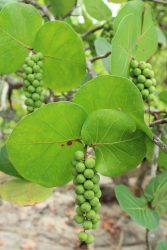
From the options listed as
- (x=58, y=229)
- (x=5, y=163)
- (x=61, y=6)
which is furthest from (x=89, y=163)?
(x=58, y=229)

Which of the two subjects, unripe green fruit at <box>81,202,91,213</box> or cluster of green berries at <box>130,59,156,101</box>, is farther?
cluster of green berries at <box>130,59,156,101</box>

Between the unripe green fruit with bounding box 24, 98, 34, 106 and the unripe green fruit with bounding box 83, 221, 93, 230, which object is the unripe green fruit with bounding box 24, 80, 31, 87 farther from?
the unripe green fruit with bounding box 83, 221, 93, 230

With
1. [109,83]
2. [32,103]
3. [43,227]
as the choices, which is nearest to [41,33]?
[32,103]

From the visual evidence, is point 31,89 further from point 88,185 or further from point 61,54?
point 88,185

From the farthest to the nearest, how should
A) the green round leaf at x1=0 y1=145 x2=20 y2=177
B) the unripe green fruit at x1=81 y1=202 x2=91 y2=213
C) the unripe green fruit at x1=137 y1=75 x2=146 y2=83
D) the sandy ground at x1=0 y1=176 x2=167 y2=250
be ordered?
the sandy ground at x1=0 y1=176 x2=167 y2=250 < the green round leaf at x1=0 y1=145 x2=20 y2=177 < the unripe green fruit at x1=137 y1=75 x2=146 y2=83 < the unripe green fruit at x1=81 y1=202 x2=91 y2=213

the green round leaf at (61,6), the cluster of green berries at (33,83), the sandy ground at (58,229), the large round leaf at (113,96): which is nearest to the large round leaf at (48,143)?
the large round leaf at (113,96)

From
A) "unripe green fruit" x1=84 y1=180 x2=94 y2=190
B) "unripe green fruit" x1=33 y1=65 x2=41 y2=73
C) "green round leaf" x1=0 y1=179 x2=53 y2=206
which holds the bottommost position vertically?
"green round leaf" x1=0 y1=179 x2=53 y2=206

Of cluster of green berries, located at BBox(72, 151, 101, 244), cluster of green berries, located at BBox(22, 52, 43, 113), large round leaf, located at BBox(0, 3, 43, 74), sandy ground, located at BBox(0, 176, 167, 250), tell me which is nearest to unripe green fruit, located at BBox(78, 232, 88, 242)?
cluster of green berries, located at BBox(72, 151, 101, 244)
